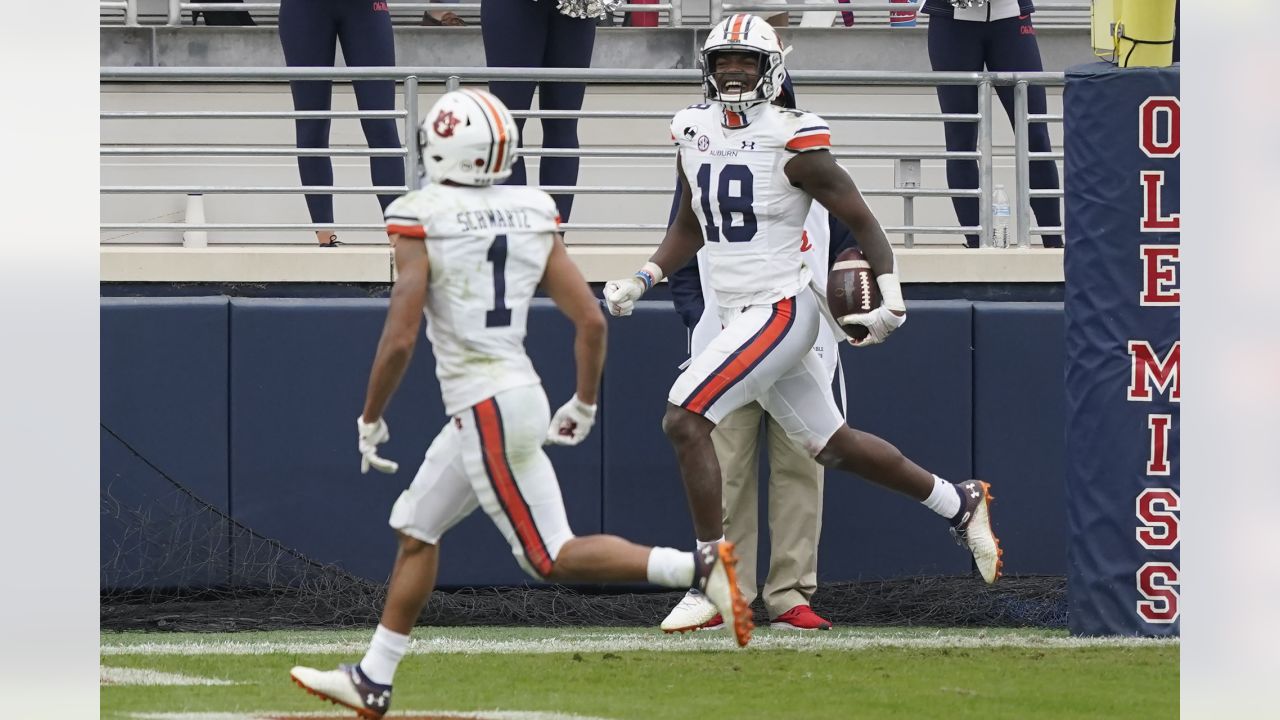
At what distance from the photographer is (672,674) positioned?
18.7ft

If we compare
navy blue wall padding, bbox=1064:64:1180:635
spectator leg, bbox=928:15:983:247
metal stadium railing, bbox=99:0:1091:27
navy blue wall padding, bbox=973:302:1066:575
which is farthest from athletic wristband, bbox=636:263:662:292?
metal stadium railing, bbox=99:0:1091:27

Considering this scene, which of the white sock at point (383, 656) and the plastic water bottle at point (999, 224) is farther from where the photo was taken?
the plastic water bottle at point (999, 224)

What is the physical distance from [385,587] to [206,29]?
4664 millimetres

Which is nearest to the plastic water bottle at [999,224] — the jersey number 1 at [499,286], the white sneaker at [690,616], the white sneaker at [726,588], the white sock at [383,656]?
the white sneaker at [690,616]

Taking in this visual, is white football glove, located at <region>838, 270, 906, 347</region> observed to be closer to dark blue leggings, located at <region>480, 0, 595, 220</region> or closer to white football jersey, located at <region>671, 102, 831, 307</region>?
white football jersey, located at <region>671, 102, 831, 307</region>

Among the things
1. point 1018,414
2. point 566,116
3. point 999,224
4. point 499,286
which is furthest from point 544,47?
point 499,286

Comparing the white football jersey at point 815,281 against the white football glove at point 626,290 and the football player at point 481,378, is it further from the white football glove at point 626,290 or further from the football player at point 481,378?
the football player at point 481,378

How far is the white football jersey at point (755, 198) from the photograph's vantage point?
20.7 feet

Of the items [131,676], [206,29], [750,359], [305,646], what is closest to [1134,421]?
[750,359]

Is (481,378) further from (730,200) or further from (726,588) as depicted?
(730,200)

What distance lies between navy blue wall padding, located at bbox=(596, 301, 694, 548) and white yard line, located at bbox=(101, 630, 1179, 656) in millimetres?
1085

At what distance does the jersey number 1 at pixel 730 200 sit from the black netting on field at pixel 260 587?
1.75 meters

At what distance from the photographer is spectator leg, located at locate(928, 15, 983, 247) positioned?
8422mm
